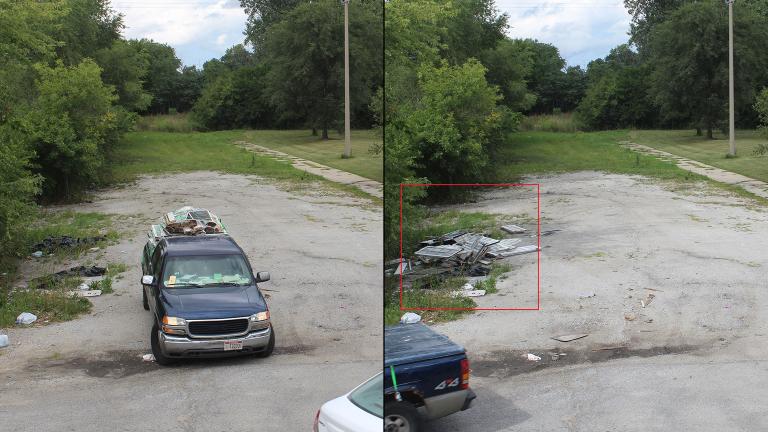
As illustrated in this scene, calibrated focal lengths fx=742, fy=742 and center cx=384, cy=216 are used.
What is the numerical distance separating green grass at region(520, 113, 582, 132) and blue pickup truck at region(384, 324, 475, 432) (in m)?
1.34

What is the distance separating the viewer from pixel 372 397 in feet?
6.24

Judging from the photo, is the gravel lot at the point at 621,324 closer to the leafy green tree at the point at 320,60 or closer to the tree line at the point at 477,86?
the tree line at the point at 477,86

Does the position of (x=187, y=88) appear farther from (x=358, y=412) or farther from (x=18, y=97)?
(x=18, y=97)

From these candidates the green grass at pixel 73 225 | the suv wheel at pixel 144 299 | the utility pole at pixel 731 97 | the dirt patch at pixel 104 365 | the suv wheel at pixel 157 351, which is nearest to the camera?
the green grass at pixel 73 225

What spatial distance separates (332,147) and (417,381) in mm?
998

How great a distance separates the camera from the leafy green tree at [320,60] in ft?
7.95

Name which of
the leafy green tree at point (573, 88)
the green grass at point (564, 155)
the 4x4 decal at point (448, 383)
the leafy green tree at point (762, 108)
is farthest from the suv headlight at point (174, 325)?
the leafy green tree at point (762, 108)

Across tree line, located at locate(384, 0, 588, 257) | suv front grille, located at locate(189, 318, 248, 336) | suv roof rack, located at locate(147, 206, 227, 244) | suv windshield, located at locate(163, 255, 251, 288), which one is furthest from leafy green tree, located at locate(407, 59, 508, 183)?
suv front grille, located at locate(189, 318, 248, 336)

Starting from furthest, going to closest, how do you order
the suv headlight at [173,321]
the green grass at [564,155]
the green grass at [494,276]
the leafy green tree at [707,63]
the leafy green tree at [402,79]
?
the suv headlight at [173,321]
the leafy green tree at [707,63]
the green grass at [494,276]
the green grass at [564,155]
the leafy green tree at [402,79]

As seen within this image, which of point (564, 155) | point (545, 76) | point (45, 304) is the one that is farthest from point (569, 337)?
point (45, 304)

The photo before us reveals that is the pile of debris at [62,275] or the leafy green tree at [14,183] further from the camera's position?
the leafy green tree at [14,183]

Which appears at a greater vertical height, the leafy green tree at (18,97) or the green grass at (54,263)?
the leafy green tree at (18,97)

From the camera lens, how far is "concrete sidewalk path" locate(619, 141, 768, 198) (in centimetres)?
426

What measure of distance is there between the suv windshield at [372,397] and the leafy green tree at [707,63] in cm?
216
